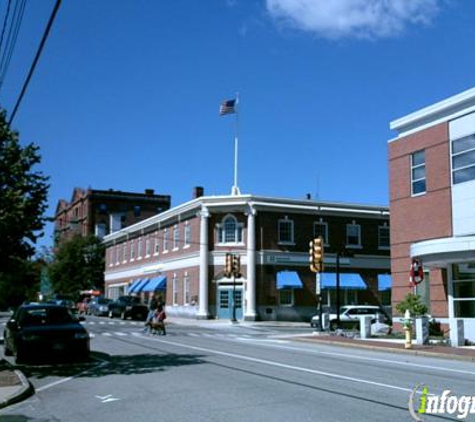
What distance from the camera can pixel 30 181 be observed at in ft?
58.0

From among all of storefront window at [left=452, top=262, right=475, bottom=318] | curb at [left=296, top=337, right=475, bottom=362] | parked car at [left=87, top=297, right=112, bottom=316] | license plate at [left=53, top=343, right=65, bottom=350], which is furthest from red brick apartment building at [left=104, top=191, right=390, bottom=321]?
license plate at [left=53, top=343, right=65, bottom=350]

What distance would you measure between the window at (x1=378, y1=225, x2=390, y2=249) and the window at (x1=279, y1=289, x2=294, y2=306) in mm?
9139

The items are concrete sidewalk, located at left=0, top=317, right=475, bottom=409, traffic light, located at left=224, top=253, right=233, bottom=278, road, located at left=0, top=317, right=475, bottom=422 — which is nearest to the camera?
road, located at left=0, top=317, right=475, bottom=422

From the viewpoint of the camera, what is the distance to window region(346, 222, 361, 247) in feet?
169

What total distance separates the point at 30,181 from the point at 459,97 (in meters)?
18.2

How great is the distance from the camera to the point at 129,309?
4722 cm

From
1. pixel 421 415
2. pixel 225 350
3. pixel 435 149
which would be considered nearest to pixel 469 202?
pixel 435 149

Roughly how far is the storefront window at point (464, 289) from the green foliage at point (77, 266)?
183 feet

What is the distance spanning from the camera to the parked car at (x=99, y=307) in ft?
170

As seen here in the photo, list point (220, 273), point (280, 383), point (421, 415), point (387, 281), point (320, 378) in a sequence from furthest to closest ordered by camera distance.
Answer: point (387, 281), point (220, 273), point (320, 378), point (280, 383), point (421, 415)

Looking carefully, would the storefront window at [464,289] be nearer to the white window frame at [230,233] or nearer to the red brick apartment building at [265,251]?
the red brick apartment building at [265,251]

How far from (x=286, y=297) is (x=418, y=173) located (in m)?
20.1

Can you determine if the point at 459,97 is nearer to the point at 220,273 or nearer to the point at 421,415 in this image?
the point at 421,415

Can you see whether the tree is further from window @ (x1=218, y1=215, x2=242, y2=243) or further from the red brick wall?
window @ (x1=218, y1=215, x2=242, y2=243)
